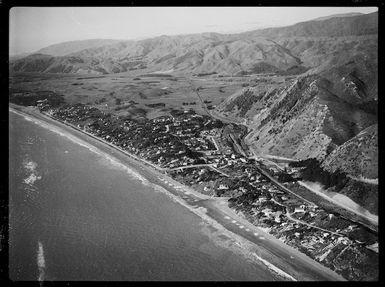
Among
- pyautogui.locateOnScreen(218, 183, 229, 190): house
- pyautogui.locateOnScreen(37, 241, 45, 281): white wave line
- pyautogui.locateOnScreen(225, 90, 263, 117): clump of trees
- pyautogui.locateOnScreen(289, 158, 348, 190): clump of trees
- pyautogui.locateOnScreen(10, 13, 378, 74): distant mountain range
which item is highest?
pyautogui.locateOnScreen(10, 13, 378, 74): distant mountain range

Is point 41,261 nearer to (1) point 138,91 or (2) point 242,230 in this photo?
(2) point 242,230

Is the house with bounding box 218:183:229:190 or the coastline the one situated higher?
the house with bounding box 218:183:229:190

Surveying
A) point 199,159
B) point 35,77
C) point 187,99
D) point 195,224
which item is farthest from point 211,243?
point 35,77

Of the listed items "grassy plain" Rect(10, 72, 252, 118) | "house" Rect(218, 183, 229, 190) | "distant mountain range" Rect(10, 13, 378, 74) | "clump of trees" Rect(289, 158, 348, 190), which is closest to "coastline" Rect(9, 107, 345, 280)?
"house" Rect(218, 183, 229, 190)

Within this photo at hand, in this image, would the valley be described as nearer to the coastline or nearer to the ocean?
the coastline

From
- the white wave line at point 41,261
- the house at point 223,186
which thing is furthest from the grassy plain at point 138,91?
the white wave line at point 41,261

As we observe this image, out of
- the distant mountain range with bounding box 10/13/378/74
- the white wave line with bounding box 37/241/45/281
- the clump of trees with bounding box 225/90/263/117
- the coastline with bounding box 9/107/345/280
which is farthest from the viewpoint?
the distant mountain range with bounding box 10/13/378/74

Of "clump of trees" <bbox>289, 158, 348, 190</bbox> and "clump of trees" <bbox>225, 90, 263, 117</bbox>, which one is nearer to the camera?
"clump of trees" <bbox>289, 158, 348, 190</bbox>

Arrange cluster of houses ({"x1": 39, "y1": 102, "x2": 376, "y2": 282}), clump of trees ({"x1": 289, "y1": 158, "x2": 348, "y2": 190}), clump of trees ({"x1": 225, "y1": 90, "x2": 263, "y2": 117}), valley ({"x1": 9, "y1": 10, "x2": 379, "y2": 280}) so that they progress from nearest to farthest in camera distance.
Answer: cluster of houses ({"x1": 39, "y1": 102, "x2": 376, "y2": 282})
valley ({"x1": 9, "y1": 10, "x2": 379, "y2": 280})
clump of trees ({"x1": 289, "y1": 158, "x2": 348, "y2": 190})
clump of trees ({"x1": 225, "y1": 90, "x2": 263, "y2": 117})

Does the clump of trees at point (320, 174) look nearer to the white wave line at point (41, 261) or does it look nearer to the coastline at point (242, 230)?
the coastline at point (242, 230)

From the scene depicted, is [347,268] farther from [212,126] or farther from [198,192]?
[212,126]
